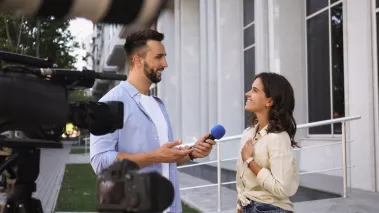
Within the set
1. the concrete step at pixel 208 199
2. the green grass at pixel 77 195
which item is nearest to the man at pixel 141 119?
the green grass at pixel 77 195

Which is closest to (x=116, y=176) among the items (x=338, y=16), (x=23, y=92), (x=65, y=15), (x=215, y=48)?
(x=23, y=92)

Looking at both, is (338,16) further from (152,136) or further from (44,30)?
(44,30)

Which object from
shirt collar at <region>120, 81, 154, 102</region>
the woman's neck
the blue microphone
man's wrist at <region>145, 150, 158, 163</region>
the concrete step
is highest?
shirt collar at <region>120, 81, 154, 102</region>

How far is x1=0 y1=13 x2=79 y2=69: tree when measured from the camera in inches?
815

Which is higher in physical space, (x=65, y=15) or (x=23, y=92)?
(x=65, y=15)

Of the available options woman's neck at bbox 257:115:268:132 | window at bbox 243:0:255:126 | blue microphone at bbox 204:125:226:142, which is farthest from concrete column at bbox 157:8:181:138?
blue microphone at bbox 204:125:226:142

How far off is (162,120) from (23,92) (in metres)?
1.36

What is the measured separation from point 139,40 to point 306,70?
7.72 m

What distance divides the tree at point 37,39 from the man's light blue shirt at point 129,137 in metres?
16.7

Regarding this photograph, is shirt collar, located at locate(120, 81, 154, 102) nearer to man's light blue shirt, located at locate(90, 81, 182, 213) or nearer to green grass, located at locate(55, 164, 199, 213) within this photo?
man's light blue shirt, located at locate(90, 81, 182, 213)

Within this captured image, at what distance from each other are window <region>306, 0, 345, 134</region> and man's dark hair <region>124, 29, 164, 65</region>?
21.9 ft

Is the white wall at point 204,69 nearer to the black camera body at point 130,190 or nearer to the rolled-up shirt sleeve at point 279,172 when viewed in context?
the rolled-up shirt sleeve at point 279,172

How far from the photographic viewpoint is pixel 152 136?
280 cm

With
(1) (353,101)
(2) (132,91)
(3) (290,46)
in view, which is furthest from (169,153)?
(3) (290,46)
